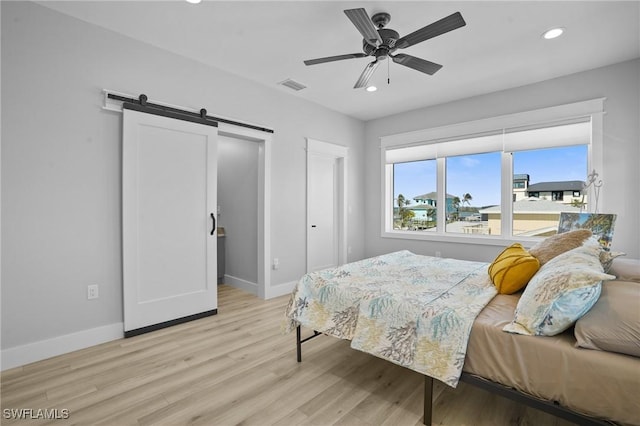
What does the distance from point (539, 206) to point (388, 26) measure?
10.1 feet

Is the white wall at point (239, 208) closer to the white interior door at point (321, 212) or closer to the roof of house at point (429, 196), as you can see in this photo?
the white interior door at point (321, 212)

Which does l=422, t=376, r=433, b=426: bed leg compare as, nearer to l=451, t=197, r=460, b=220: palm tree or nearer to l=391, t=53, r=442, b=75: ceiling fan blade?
l=391, t=53, r=442, b=75: ceiling fan blade

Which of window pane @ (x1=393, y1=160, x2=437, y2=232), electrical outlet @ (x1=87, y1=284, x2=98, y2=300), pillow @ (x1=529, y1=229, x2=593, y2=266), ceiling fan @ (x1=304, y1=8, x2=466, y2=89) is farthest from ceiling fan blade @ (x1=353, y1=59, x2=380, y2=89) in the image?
electrical outlet @ (x1=87, y1=284, x2=98, y2=300)

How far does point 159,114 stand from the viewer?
10.0 ft

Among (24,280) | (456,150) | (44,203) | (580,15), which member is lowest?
(24,280)

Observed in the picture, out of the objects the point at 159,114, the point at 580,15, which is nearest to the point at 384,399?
the point at 159,114

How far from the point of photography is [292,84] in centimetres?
397

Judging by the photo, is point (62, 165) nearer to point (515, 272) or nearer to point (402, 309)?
point (402, 309)

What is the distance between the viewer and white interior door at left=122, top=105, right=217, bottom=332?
9.50 ft

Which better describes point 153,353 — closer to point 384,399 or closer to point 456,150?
point 384,399

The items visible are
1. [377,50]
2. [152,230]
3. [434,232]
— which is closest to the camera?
[377,50]

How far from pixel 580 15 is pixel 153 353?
14.9 feet

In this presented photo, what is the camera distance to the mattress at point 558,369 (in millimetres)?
1256

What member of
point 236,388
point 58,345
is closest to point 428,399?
point 236,388
